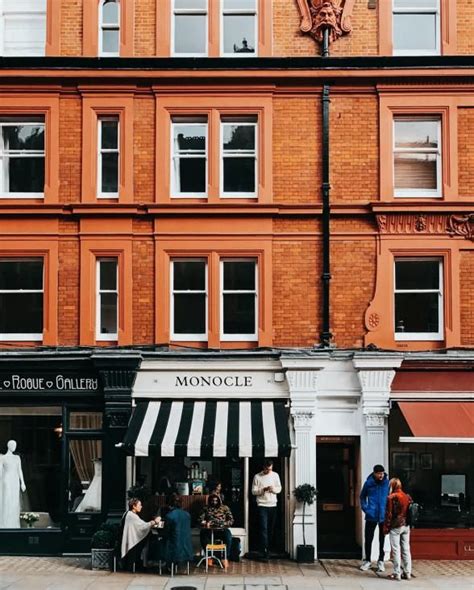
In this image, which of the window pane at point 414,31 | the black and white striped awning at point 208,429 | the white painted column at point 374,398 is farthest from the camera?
the window pane at point 414,31

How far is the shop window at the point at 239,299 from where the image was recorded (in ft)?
65.3

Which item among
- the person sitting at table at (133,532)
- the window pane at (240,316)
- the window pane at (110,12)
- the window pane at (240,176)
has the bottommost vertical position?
the person sitting at table at (133,532)

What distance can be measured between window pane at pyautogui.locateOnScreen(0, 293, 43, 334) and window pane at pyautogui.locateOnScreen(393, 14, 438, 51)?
31.1 ft

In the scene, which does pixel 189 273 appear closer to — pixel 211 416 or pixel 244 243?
pixel 244 243

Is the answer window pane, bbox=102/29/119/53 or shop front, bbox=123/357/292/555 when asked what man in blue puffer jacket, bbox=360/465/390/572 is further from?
window pane, bbox=102/29/119/53

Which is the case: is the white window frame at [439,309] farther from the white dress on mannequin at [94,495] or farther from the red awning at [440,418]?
the white dress on mannequin at [94,495]

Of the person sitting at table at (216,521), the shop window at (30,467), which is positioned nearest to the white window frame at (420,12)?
the person sitting at table at (216,521)

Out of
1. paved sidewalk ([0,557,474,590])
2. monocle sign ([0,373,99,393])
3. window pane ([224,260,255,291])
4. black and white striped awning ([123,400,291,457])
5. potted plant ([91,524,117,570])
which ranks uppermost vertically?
window pane ([224,260,255,291])

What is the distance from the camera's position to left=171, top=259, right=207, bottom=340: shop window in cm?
1997

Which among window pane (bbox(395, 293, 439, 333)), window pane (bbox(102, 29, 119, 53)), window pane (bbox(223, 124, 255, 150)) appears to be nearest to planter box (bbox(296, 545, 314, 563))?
window pane (bbox(395, 293, 439, 333))

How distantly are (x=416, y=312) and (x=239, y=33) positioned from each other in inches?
279

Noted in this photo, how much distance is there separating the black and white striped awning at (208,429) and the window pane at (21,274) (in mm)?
3530

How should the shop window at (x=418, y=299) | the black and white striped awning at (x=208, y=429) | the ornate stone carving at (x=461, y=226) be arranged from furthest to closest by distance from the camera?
the shop window at (x=418, y=299) < the ornate stone carving at (x=461, y=226) < the black and white striped awning at (x=208, y=429)

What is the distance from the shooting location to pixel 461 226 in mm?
19672
